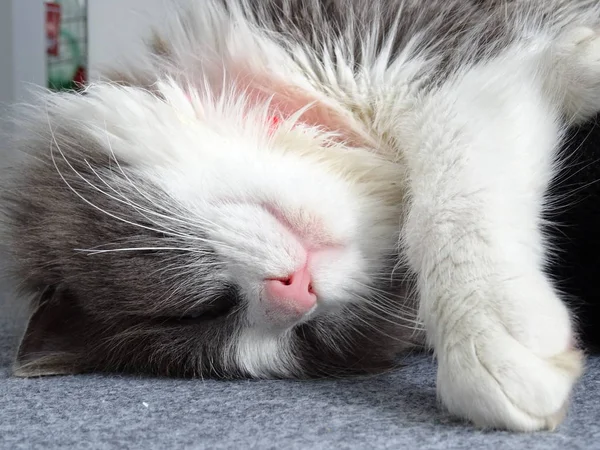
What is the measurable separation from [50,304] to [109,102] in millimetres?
335

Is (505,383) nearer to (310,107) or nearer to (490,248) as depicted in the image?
(490,248)

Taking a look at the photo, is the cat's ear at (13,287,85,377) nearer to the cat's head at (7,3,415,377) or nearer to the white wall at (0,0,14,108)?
the cat's head at (7,3,415,377)

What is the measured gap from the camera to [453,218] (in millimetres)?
929

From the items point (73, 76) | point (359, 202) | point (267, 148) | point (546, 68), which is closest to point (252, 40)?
point (267, 148)

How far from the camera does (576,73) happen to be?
107 cm

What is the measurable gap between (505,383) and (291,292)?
12.7 inches

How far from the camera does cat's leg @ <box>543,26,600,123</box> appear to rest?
41.8 inches

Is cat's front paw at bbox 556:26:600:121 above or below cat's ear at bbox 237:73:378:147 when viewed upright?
above

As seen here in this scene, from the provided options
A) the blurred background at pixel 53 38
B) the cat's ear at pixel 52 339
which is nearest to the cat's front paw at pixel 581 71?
the cat's ear at pixel 52 339

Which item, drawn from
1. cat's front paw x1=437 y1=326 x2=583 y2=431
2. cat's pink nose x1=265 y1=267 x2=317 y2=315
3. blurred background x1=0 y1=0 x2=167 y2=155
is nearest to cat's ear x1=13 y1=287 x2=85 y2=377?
cat's pink nose x1=265 y1=267 x2=317 y2=315

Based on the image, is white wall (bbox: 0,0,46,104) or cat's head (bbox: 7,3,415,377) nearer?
cat's head (bbox: 7,3,415,377)

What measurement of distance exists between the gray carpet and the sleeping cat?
7 centimetres

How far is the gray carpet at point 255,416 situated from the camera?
0.77 metres

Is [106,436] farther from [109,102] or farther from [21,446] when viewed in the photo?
[109,102]
